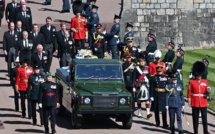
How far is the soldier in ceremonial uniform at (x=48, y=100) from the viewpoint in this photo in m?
20.9

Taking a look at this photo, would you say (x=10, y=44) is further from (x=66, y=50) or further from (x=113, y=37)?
(x=113, y=37)

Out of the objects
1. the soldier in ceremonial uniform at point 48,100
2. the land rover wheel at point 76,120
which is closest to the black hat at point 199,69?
the land rover wheel at point 76,120

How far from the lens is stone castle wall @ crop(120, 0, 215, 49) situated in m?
36.6

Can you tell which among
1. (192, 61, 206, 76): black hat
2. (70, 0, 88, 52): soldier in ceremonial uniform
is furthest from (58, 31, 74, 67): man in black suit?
(192, 61, 206, 76): black hat

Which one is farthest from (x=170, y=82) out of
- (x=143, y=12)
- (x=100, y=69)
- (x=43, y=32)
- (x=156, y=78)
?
(x=143, y=12)

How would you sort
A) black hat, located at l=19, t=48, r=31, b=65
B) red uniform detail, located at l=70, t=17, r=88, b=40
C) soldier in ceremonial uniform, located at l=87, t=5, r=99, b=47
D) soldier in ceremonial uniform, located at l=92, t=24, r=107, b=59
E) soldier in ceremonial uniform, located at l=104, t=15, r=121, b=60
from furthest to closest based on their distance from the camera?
soldier in ceremonial uniform, located at l=87, t=5, r=99, b=47 < red uniform detail, located at l=70, t=17, r=88, b=40 < soldier in ceremonial uniform, located at l=104, t=15, r=121, b=60 < soldier in ceremonial uniform, located at l=92, t=24, r=107, b=59 < black hat, located at l=19, t=48, r=31, b=65

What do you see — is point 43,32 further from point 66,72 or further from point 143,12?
point 143,12

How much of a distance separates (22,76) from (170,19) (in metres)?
15.2

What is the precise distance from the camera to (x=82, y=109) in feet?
69.0

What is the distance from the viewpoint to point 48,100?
21.0 m

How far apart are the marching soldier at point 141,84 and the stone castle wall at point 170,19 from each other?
12.7 meters

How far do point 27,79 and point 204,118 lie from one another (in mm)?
5735

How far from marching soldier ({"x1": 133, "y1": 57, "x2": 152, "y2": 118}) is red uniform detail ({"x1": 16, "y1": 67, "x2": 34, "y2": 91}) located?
11.2ft

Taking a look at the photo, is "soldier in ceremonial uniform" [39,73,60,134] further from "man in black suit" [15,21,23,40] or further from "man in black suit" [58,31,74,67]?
"man in black suit" [15,21,23,40]
